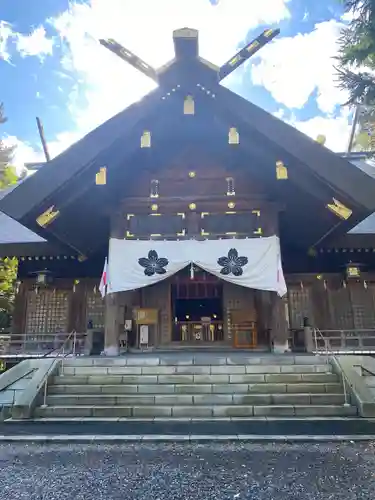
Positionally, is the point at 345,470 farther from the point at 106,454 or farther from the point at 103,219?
the point at 103,219

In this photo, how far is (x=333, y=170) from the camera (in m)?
7.28

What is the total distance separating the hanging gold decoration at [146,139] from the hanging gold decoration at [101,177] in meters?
1.08

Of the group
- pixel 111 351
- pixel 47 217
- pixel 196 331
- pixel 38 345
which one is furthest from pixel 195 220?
pixel 38 345

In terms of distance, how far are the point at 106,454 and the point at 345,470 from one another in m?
2.65

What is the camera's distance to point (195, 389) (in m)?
5.91

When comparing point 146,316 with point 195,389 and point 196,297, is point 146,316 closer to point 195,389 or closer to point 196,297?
point 196,297

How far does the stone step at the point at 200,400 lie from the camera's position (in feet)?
18.3

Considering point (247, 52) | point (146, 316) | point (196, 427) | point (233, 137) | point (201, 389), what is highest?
point (247, 52)

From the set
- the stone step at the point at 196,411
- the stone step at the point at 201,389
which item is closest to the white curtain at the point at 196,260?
the stone step at the point at 201,389

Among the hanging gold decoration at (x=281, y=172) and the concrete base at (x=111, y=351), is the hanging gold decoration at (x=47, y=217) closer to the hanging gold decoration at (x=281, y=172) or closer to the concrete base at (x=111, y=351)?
the concrete base at (x=111, y=351)

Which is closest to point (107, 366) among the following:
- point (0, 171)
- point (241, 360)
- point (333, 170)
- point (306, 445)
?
point (241, 360)

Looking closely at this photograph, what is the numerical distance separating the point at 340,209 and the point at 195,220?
3319mm

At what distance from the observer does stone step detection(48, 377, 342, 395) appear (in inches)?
230

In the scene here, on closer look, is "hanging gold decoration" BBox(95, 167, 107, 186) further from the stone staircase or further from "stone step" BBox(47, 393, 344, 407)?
"stone step" BBox(47, 393, 344, 407)
